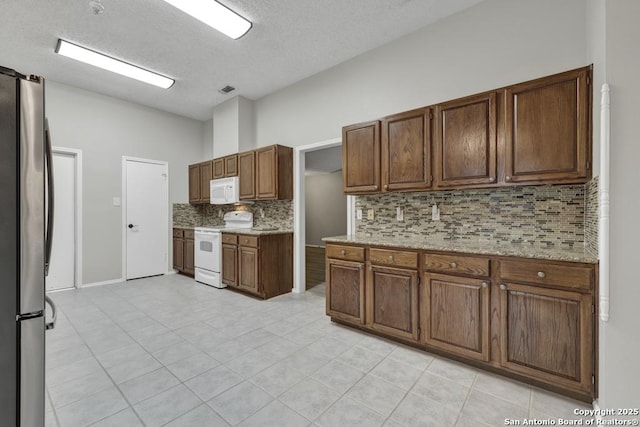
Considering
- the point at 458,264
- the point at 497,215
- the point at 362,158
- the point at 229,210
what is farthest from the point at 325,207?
the point at 458,264

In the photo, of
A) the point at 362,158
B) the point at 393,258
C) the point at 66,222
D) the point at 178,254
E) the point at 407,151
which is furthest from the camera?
the point at 178,254

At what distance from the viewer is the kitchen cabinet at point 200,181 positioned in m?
5.24

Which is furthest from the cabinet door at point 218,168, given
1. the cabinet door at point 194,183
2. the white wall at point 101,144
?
the white wall at point 101,144

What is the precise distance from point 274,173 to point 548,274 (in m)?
3.23

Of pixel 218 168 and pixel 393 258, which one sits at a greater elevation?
pixel 218 168

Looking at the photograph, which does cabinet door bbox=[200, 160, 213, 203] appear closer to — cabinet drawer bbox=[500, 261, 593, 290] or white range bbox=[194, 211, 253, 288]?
white range bbox=[194, 211, 253, 288]

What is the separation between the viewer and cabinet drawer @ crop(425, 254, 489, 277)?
6.66 feet

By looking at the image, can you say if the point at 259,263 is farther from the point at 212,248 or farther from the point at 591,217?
the point at 591,217

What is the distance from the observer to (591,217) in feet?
6.35

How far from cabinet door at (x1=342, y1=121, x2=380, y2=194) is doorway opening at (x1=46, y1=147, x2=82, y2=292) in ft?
14.2

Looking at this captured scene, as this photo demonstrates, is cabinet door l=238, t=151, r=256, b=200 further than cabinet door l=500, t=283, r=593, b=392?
Yes

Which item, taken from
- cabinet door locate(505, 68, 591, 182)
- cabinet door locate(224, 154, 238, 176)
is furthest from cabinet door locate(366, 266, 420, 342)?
cabinet door locate(224, 154, 238, 176)

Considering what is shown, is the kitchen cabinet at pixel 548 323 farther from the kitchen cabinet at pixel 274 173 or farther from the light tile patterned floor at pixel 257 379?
the kitchen cabinet at pixel 274 173

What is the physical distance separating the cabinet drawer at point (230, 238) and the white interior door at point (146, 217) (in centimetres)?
182
